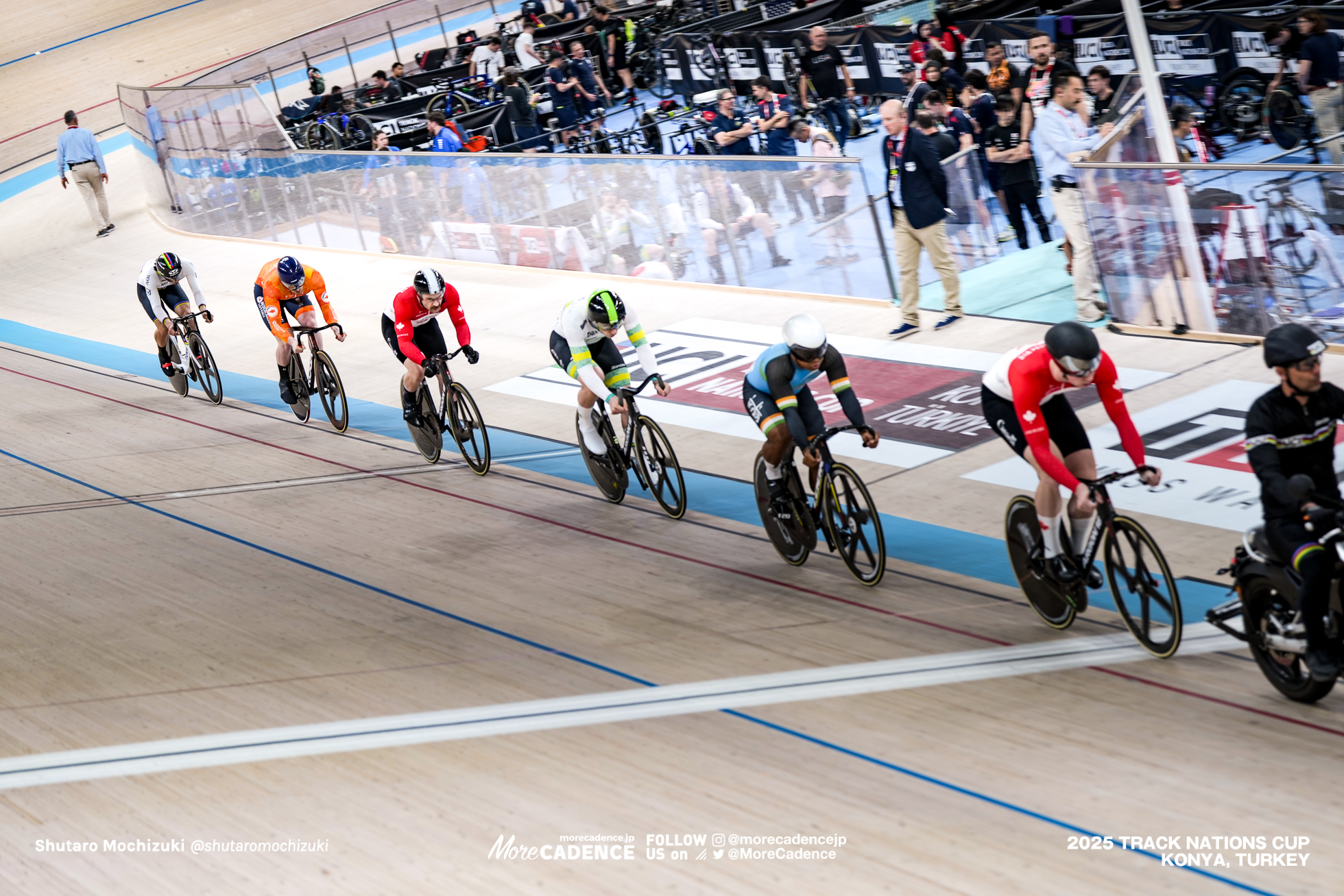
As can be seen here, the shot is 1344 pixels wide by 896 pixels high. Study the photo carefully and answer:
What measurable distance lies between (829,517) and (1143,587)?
5.44 feet

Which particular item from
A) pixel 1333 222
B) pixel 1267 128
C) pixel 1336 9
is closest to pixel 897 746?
pixel 1333 222

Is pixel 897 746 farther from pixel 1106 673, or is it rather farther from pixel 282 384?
pixel 282 384

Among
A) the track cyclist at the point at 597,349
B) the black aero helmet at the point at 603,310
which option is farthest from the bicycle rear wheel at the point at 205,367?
the black aero helmet at the point at 603,310

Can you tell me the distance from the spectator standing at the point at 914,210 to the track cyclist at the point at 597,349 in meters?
2.98

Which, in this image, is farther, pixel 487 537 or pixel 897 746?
pixel 487 537

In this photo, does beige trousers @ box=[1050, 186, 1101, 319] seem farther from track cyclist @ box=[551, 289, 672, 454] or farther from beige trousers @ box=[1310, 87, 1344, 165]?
track cyclist @ box=[551, 289, 672, 454]

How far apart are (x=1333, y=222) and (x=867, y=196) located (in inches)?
140

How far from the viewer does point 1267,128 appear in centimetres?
1134

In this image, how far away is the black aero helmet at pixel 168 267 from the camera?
11.0m

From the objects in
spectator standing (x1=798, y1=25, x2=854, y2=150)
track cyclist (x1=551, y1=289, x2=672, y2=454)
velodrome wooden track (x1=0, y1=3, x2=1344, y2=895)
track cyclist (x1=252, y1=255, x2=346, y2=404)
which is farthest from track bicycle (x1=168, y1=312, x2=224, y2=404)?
spectator standing (x1=798, y1=25, x2=854, y2=150)

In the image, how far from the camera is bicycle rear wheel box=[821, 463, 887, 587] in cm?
586

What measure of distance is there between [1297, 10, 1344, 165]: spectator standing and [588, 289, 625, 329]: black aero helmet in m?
6.85

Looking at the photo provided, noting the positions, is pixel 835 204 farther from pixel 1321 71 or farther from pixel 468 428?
pixel 1321 71

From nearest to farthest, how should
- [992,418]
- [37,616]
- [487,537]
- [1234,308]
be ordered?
[992,418]
[37,616]
[487,537]
[1234,308]
